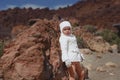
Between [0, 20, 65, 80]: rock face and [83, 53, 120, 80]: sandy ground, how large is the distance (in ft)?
13.1

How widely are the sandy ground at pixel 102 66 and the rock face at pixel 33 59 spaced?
157 inches

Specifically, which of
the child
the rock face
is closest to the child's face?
the child

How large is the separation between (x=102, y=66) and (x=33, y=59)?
665 centimetres

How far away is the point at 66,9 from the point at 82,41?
183ft

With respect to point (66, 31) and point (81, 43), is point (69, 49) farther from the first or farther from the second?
point (81, 43)

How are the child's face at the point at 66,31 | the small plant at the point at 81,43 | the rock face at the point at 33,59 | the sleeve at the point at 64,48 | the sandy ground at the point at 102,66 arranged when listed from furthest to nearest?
the small plant at the point at 81,43 < the sandy ground at the point at 102,66 < the rock face at the point at 33,59 < the child's face at the point at 66,31 < the sleeve at the point at 64,48

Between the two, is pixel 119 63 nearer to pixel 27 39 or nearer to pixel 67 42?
pixel 27 39

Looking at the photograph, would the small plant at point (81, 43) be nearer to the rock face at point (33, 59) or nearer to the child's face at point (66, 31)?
the rock face at point (33, 59)

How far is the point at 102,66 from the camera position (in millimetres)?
16016

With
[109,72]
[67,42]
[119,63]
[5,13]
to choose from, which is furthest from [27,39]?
[5,13]

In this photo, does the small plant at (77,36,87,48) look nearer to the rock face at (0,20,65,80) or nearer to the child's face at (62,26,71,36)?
the rock face at (0,20,65,80)

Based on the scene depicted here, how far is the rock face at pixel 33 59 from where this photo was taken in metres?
9.71

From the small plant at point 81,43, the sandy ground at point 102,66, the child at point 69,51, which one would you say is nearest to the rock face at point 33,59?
the child at point 69,51

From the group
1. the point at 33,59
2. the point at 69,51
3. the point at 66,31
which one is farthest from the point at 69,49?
the point at 33,59
